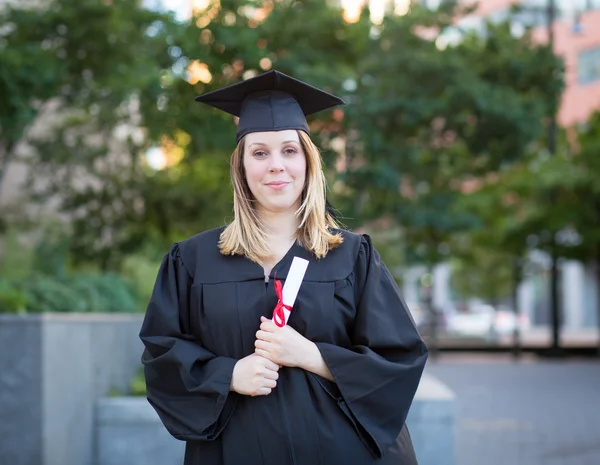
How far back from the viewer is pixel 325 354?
2.96m

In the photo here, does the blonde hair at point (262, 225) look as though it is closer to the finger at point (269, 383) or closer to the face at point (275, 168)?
the face at point (275, 168)

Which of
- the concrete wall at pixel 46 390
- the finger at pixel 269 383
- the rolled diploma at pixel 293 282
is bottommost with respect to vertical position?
the concrete wall at pixel 46 390

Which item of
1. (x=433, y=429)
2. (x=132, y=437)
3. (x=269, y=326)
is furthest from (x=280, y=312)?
(x=132, y=437)

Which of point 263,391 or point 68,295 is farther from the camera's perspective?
point 68,295

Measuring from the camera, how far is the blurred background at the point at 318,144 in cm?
1171

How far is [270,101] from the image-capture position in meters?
3.25

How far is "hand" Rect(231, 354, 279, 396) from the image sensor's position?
2873 mm

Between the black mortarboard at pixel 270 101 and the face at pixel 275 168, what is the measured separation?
0.12 feet

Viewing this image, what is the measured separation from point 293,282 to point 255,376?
307mm

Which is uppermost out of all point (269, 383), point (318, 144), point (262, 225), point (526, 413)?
point (318, 144)

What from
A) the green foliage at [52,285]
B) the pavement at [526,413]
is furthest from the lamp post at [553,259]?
the green foliage at [52,285]

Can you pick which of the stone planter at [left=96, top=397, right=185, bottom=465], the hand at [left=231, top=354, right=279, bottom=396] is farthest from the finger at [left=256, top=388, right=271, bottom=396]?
the stone planter at [left=96, top=397, right=185, bottom=465]

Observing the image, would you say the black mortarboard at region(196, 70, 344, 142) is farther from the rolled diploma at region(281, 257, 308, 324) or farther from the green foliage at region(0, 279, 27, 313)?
the green foliage at region(0, 279, 27, 313)

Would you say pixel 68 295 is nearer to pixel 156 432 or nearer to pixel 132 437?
pixel 132 437
